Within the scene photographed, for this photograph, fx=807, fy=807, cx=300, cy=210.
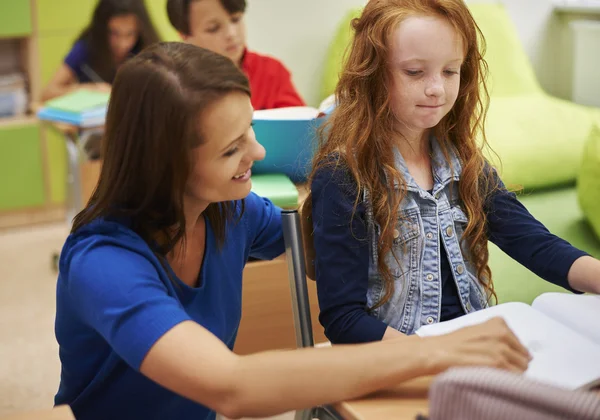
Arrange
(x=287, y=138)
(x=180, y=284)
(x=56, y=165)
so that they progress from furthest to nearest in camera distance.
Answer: (x=56, y=165) < (x=287, y=138) < (x=180, y=284)

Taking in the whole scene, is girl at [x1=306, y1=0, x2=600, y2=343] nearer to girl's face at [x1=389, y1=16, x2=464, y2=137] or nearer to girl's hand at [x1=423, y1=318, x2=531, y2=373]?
girl's face at [x1=389, y1=16, x2=464, y2=137]

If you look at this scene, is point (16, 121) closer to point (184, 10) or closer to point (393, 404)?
point (184, 10)

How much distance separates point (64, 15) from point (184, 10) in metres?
1.20

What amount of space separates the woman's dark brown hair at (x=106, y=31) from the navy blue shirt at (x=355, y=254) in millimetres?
2167

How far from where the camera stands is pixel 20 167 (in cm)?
339

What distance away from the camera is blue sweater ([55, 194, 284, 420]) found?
0.85 m

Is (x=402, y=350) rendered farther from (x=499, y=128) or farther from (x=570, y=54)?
(x=570, y=54)

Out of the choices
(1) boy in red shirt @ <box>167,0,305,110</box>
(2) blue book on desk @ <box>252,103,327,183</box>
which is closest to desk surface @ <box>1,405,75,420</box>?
(2) blue book on desk @ <box>252,103,327,183</box>

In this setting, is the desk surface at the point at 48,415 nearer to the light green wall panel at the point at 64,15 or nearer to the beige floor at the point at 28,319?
the beige floor at the point at 28,319

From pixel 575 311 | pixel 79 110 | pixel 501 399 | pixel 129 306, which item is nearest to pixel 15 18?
pixel 79 110

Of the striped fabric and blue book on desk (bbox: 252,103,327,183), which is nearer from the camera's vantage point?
the striped fabric

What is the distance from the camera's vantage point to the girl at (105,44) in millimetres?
3115

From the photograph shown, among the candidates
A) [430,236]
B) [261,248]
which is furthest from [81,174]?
[430,236]

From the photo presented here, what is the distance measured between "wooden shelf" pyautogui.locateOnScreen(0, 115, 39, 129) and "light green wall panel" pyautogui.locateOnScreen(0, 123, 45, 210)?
0.05 feet
